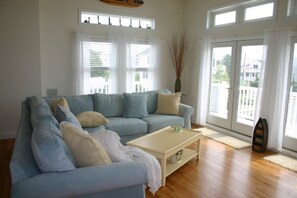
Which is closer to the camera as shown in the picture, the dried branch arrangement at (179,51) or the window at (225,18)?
the window at (225,18)

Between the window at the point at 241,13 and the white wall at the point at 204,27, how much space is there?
10 centimetres

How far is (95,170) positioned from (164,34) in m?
4.73

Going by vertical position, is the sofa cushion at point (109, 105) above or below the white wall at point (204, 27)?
below

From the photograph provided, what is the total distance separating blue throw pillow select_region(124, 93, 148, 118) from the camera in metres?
4.17

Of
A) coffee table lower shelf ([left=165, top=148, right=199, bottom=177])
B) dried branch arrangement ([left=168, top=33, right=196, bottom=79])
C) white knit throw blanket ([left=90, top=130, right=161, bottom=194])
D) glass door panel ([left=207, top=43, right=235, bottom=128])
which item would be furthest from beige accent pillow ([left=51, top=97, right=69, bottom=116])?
glass door panel ([left=207, top=43, right=235, bottom=128])

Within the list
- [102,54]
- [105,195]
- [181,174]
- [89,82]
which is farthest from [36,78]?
[105,195]

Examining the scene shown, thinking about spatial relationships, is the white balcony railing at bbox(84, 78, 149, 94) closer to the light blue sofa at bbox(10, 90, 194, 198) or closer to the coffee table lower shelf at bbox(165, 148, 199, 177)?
the coffee table lower shelf at bbox(165, 148, 199, 177)

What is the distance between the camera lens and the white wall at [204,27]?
386 centimetres

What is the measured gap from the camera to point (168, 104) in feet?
14.7

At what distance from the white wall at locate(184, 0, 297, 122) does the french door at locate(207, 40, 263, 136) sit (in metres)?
0.20

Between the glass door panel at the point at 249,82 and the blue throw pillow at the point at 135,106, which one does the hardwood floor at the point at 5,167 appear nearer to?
the blue throw pillow at the point at 135,106

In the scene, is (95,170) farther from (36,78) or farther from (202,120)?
(202,120)

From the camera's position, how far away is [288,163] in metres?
3.50

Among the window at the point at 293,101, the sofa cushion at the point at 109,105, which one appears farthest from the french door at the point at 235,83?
the sofa cushion at the point at 109,105
